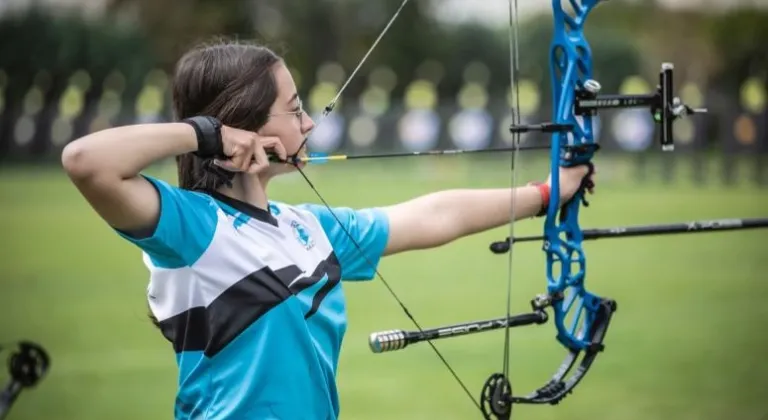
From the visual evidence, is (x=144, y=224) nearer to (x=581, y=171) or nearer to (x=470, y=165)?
(x=581, y=171)

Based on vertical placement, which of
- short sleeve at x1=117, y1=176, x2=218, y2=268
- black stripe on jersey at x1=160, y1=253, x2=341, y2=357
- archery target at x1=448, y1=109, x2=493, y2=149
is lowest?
archery target at x1=448, y1=109, x2=493, y2=149

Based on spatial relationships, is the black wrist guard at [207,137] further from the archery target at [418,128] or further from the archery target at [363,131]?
the archery target at [363,131]

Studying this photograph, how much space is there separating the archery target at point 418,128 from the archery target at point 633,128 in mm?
3902

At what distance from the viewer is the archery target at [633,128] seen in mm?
19953

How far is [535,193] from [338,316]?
733 mm

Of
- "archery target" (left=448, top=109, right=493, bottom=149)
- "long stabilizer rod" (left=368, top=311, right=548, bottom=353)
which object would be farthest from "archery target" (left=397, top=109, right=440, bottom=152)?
"long stabilizer rod" (left=368, top=311, right=548, bottom=353)

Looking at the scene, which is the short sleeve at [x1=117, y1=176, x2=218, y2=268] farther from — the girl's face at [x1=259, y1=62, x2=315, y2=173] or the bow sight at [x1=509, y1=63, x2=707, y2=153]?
the bow sight at [x1=509, y1=63, x2=707, y2=153]

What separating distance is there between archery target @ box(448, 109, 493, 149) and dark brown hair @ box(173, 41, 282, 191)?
64.2ft

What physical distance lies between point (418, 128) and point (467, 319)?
631 inches

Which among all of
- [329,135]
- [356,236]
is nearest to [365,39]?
[329,135]

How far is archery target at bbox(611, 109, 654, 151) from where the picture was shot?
786 inches

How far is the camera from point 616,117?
20203 mm

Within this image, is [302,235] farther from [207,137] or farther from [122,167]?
[122,167]

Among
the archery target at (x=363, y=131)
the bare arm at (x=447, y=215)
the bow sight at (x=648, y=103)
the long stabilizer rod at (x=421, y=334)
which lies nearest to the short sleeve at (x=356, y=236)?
the bare arm at (x=447, y=215)
